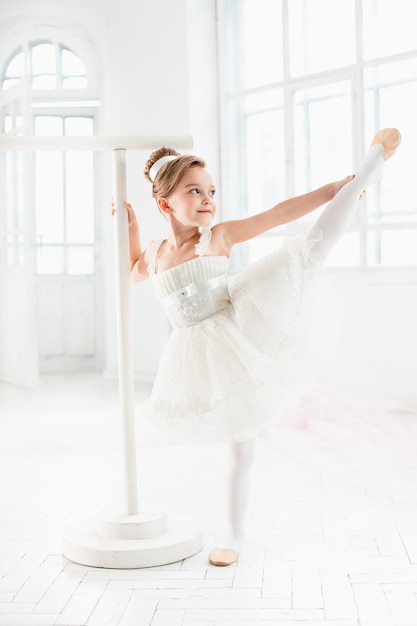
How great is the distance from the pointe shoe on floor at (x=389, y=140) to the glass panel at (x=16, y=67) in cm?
465

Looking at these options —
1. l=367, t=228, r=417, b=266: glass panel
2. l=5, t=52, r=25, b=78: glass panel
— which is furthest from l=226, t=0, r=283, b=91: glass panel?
l=5, t=52, r=25, b=78: glass panel

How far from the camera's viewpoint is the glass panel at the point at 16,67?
248 inches

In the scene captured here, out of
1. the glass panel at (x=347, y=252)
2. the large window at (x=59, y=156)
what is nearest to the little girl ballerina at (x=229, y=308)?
the glass panel at (x=347, y=252)

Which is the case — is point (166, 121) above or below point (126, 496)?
above

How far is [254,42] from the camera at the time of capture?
5.14 metres

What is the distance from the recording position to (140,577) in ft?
6.84

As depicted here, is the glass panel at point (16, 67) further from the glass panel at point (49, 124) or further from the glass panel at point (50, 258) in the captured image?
the glass panel at point (50, 258)

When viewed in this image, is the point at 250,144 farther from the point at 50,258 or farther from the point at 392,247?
the point at 50,258

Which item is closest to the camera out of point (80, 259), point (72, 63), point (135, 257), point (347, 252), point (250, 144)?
point (135, 257)

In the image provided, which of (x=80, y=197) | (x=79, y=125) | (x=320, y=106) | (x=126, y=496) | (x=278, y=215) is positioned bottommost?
(x=126, y=496)

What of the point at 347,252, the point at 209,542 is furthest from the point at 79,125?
the point at 209,542

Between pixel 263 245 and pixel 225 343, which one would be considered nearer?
pixel 225 343

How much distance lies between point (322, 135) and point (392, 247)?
83 cm

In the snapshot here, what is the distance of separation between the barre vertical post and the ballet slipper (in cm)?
29
